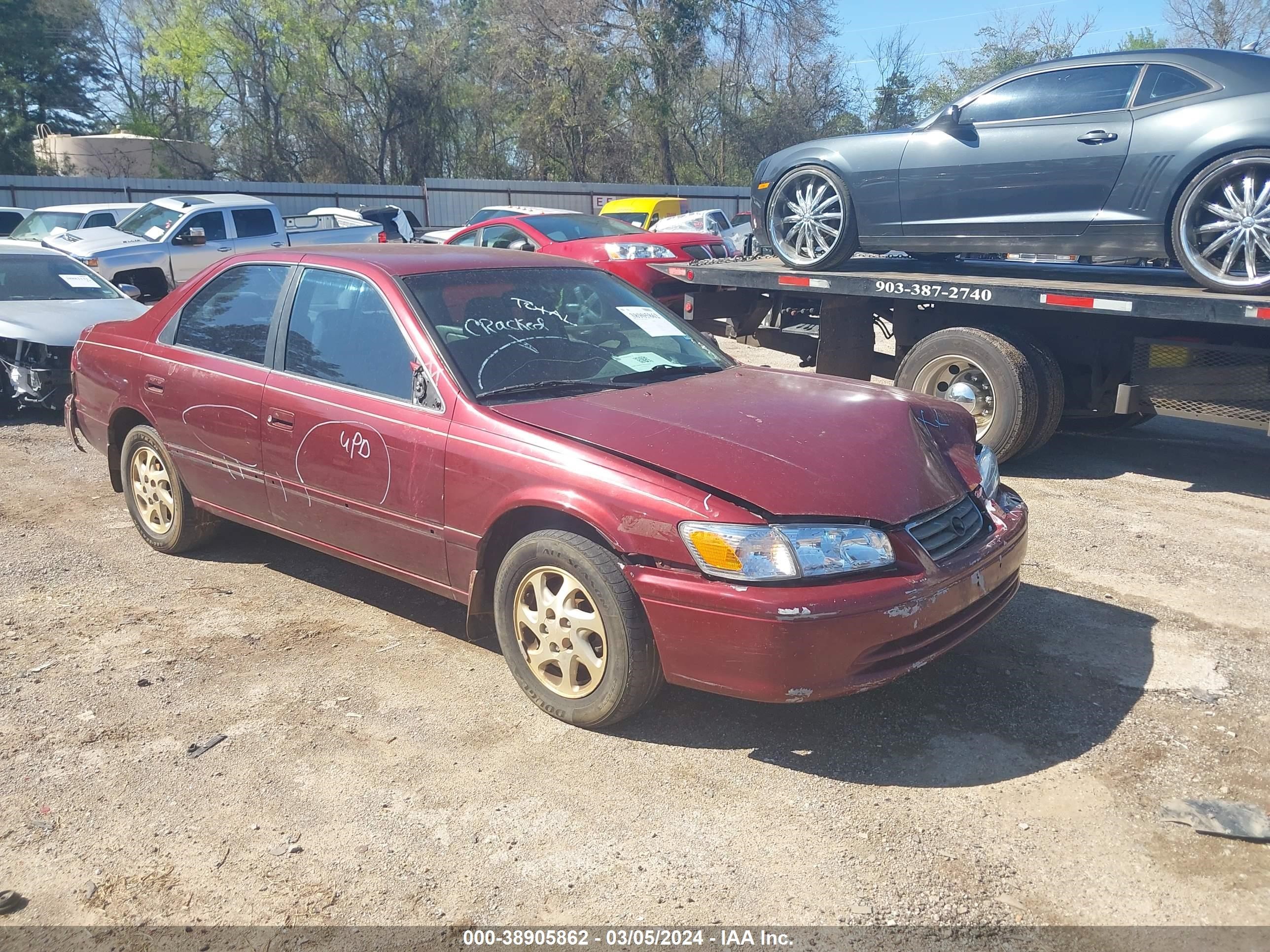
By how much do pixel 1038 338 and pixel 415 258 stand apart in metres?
4.55

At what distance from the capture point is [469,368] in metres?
4.03

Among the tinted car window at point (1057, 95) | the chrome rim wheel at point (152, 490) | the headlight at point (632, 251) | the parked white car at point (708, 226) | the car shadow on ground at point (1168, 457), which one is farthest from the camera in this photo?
the parked white car at point (708, 226)

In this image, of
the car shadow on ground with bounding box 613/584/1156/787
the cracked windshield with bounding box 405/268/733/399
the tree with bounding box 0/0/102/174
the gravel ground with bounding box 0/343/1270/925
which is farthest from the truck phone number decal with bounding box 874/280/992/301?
the tree with bounding box 0/0/102/174

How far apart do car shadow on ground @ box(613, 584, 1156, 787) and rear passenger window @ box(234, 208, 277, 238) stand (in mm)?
14564

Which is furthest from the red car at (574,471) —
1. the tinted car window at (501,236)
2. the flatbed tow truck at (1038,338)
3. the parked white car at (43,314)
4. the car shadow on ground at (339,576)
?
the tinted car window at (501,236)

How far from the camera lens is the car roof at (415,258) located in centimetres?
442

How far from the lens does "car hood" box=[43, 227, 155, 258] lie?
1480cm

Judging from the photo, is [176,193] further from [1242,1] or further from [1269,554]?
[1242,1]

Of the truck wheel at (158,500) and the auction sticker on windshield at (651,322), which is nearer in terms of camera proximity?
the auction sticker on windshield at (651,322)

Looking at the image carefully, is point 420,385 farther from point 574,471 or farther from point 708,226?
point 708,226

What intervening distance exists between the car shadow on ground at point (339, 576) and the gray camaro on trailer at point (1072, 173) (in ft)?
15.1

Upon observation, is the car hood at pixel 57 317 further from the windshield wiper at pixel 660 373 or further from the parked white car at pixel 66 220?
the parked white car at pixel 66 220

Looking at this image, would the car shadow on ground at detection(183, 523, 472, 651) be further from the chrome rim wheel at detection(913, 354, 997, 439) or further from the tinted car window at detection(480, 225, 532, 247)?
the tinted car window at detection(480, 225, 532, 247)

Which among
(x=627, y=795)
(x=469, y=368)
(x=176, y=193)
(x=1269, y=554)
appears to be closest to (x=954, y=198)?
(x=1269, y=554)
